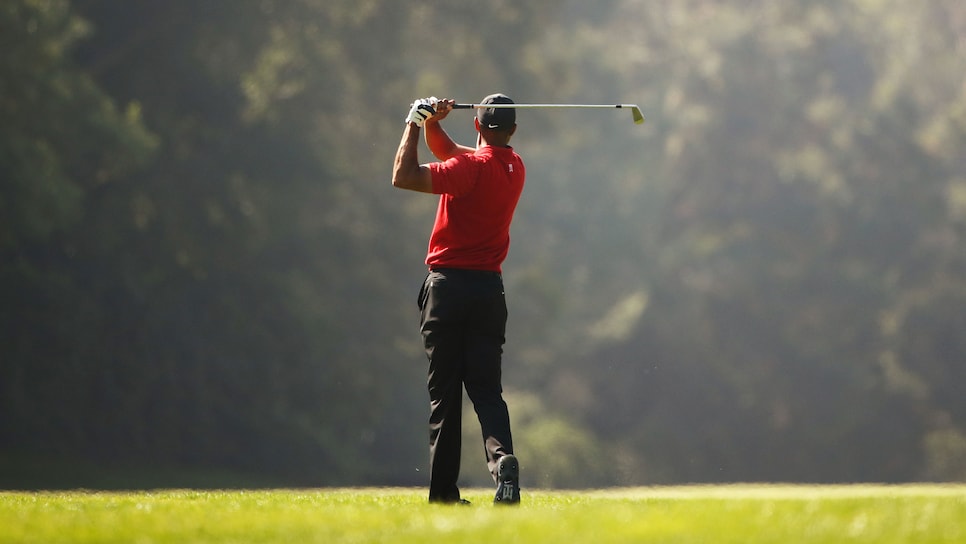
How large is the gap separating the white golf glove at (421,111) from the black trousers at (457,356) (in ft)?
2.74

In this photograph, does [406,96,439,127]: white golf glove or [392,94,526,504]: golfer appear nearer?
[406,96,439,127]: white golf glove

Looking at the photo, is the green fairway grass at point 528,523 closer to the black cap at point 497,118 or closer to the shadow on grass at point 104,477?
the black cap at point 497,118

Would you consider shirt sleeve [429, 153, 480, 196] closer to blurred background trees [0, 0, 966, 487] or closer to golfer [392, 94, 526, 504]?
golfer [392, 94, 526, 504]

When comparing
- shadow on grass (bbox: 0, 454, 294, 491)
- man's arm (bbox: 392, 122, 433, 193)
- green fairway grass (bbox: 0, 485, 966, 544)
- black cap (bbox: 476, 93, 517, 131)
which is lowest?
shadow on grass (bbox: 0, 454, 294, 491)

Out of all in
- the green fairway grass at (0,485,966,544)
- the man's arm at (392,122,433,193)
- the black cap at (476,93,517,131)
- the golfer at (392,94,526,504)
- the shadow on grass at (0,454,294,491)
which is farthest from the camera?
the shadow on grass at (0,454,294,491)

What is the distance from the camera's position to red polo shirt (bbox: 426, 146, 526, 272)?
833cm

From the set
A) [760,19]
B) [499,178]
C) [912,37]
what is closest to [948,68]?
[912,37]

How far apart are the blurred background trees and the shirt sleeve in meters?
17.1

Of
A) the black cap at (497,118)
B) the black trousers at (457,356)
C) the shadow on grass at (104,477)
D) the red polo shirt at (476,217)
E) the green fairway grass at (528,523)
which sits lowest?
the shadow on grass at (104,477)

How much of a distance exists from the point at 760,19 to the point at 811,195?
27.4 ft

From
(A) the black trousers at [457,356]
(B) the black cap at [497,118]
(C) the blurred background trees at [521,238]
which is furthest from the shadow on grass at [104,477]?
(B) the black cap at [497,118]

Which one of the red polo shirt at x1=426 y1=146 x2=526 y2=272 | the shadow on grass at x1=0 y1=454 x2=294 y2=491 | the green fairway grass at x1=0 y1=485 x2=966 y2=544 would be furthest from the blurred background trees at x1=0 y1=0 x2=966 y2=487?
the green fairway grass at x1=0 y1=485 x2=966 y2=544

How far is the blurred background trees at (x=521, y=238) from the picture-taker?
2855 centimetres

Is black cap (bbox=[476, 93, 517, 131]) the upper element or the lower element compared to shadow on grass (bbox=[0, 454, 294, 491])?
upper
